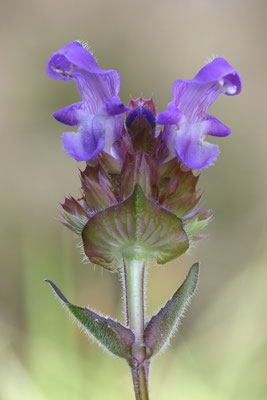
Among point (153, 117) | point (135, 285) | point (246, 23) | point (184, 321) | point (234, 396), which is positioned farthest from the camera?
point (246, 23)

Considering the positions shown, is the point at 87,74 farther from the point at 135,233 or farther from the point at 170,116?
the point at 135,233

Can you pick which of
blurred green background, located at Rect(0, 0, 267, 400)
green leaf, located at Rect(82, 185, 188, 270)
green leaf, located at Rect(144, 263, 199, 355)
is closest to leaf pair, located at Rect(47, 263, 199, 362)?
green leaf, located at Rect(144, 263, 199, 355)

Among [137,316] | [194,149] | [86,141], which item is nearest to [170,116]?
[194,149]

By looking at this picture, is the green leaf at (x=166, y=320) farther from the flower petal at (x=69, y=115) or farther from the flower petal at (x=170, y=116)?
the flower petal at (x=69, y=115)

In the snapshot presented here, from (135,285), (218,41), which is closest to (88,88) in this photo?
(135,285)

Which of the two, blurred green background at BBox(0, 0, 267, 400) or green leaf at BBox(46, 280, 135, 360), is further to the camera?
blurred green background at BBox(0, 0, 267, 400)

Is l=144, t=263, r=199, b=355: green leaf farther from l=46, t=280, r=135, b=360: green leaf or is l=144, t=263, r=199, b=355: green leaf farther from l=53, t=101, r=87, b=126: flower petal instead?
l=53, t=101, r=87, b=126: flower petal

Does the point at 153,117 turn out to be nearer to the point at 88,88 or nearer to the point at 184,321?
the point at 88,88
